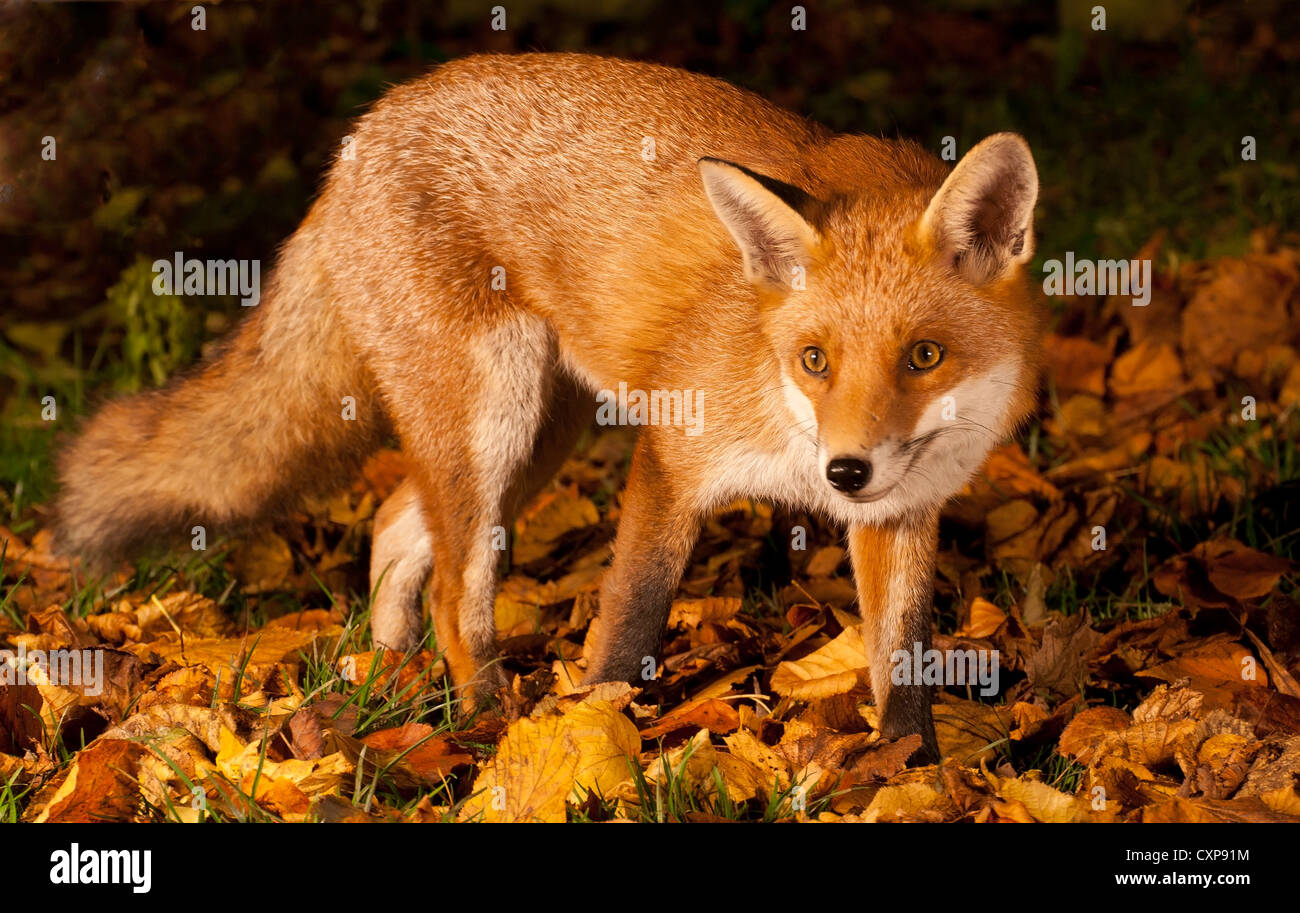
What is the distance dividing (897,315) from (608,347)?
1012 millimetres

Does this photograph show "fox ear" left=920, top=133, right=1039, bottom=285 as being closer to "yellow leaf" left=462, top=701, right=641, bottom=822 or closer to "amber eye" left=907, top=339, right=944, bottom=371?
"amber eye" left=907, top=339, right=944, bottom=371

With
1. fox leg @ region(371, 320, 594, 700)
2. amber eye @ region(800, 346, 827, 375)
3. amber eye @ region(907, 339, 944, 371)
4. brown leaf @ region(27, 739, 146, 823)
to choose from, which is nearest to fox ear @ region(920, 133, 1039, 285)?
amber eye @ region(907, 339, 944, 371)

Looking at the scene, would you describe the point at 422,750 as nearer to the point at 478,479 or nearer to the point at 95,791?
the point at 95,791

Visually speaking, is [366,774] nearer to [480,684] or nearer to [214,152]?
[480,684]

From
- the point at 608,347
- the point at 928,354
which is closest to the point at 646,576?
the point at 608,347

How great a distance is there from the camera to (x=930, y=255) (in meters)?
3.46

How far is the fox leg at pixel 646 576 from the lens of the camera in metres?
3.77

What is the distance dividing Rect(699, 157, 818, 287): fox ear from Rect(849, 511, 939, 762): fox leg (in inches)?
30.7

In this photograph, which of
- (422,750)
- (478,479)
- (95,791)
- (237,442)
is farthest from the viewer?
(237,442)

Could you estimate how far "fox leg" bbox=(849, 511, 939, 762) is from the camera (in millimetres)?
3664

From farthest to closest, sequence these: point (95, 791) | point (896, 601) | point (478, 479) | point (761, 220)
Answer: point (478, 479)
point (896, 601)
point (761, 220)
point (95, 791)

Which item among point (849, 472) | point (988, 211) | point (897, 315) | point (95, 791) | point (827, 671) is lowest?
point (95, 791)

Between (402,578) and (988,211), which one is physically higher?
(988,211)

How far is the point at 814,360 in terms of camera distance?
3416 mm
